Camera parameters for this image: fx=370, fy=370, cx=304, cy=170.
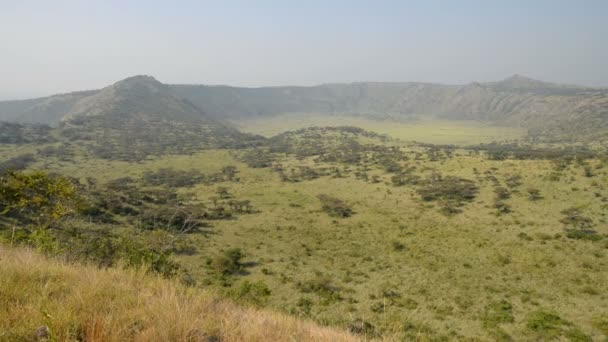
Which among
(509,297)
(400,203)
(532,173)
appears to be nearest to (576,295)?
(509,297)

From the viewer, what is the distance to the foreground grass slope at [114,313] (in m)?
3.37

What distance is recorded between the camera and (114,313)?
379 centimetres

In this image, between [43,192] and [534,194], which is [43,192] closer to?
[43,192]

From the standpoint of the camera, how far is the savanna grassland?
24.4 metres

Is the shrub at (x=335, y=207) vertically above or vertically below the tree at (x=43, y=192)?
below

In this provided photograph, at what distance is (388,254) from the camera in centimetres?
4159

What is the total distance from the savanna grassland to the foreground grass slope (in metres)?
1.57

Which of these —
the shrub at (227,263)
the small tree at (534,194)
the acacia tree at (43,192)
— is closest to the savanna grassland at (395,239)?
the shrub at (227,263)

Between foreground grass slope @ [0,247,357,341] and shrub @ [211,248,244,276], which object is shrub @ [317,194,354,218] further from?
foreground grass slope @ [0,247,357,341]

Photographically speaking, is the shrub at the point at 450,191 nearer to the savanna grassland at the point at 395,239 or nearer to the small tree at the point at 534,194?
the savanna grassland at the point at 395,239

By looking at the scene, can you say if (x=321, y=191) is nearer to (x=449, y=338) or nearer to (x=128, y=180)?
(x=128, y=180)

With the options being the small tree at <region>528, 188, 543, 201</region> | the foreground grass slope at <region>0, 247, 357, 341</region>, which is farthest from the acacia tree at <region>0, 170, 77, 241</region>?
the small tree at <region>528, 188, 543, 201</region>

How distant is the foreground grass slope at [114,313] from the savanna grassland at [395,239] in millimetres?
1570

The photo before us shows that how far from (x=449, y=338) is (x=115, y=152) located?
131461 mm
